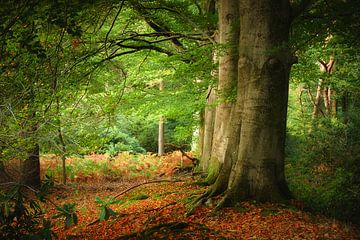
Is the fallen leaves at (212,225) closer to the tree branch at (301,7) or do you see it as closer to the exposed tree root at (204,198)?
the exposed tree root at (204,198)

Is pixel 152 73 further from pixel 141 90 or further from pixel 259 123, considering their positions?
pixel 259 123

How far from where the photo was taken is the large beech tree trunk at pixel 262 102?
6.07 meters

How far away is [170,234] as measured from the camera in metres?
5.12

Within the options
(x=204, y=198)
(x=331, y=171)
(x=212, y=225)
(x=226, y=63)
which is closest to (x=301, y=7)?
(x=226, y=63)

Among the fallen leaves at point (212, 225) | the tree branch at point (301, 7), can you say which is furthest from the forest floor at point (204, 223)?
the tree branch at point (301, 7)

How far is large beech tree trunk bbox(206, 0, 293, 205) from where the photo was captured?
19.9 ft

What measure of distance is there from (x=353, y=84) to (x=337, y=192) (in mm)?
7373

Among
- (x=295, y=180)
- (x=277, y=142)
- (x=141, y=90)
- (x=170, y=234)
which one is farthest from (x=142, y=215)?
(x=141, y=90)

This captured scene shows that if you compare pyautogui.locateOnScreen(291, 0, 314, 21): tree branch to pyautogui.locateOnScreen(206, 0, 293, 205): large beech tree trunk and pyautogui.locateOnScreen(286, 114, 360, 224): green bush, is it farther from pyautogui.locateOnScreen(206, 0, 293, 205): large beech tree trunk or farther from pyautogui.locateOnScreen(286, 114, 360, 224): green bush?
pyautogui.locateOnScreen(286, 114, 360, 224): green bush

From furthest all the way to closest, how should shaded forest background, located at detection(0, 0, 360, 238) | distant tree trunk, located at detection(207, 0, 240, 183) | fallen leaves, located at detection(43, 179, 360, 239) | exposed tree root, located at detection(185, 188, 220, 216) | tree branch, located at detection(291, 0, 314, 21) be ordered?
distant tree trunk, located at detection(207, 0, 240, 183) < exposed tree root, located at detection(185, 188, 220, 216) < tree branch, located at detection(291, 0, 314, 21) < fallen leaves, located at detection(43, 179, 360, 239) < shaded forest background, located at detection(0, 0, 360, 238)

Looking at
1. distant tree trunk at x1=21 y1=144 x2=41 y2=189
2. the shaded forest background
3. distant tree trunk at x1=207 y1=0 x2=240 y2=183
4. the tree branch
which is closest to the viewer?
the shaded forest background

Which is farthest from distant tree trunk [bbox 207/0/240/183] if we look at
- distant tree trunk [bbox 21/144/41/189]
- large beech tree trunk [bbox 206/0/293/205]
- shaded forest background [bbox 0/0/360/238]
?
distant tree trunk [bbox 21/144/41/189]

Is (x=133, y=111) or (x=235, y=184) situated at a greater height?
(x=133, y=111)

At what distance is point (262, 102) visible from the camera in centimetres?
612
